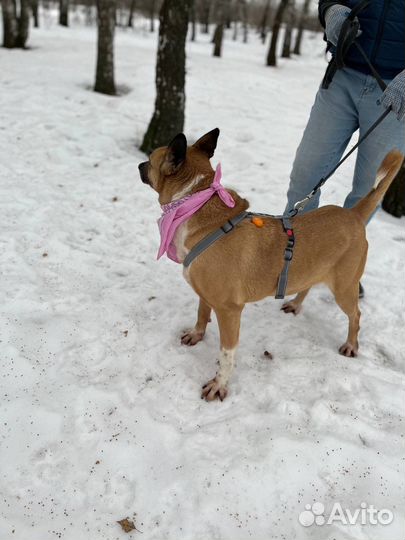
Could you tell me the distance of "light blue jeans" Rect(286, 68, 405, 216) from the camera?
3209mm

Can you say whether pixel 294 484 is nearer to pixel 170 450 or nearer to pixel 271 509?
pixel 271 509

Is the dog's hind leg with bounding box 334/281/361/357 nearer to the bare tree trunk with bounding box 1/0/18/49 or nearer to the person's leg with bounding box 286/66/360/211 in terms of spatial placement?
the person's leg with bounding box 286/66/360/211

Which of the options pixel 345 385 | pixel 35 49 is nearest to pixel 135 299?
pixel 345 385

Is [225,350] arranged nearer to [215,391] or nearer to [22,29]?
[215,391]

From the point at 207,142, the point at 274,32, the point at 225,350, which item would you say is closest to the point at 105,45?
the point at 207,142

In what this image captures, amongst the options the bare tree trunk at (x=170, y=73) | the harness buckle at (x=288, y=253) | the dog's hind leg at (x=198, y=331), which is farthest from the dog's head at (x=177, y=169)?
the bare tree trunk at (x=170, y=73)

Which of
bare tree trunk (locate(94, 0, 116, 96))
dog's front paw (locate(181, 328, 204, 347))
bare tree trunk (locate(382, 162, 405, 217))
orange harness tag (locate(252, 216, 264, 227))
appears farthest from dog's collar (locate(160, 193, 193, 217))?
bare tree trunk (locate(94, 0, 116, 96))

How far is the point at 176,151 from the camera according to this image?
8.25ft

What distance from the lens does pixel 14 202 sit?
4.99 meters

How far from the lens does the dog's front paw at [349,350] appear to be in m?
3.40

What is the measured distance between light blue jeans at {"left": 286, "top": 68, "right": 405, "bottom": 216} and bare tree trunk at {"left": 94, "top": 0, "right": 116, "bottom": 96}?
23.2 feet

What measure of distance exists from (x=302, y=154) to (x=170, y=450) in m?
2.65

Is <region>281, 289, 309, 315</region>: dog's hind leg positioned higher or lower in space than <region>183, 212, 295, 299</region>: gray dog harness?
lower

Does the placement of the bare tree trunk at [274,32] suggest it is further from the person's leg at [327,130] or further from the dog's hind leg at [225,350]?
the dog's hind leg at [225,350]
